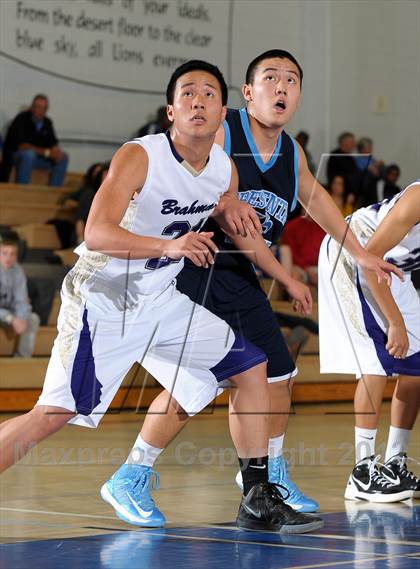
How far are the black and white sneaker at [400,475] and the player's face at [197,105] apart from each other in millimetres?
1626

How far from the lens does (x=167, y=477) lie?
4996 millimetres

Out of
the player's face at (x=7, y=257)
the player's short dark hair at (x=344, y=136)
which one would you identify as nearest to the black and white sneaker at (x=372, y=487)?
the player's face at (x=7, y=257)

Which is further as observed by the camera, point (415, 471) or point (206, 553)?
point (415, 471)

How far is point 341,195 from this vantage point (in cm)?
991

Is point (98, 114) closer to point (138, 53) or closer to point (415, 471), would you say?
point (138, 53)

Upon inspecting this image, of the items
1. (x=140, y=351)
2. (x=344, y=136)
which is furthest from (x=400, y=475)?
(x=344, y=136)

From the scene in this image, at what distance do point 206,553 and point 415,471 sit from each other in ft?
6.64

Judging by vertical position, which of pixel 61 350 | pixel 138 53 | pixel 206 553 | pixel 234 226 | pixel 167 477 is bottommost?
→ pixel 167 477

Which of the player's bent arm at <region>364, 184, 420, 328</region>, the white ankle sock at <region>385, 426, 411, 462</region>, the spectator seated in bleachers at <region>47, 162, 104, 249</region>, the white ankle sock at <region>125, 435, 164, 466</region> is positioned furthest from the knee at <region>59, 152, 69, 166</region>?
the white ankle sock at <region>125, 435, 164, 466</region>

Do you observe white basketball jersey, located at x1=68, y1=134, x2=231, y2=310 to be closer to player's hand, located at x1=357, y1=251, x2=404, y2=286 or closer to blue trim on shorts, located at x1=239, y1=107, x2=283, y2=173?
blue trim on shorts, located at x1=239, y1=107, x2=283, y2=173

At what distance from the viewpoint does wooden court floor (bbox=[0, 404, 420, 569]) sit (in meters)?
3.11

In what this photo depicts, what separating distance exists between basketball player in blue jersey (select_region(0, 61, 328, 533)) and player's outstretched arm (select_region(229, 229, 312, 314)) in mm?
196

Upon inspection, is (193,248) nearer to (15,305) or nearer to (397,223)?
(397,223)

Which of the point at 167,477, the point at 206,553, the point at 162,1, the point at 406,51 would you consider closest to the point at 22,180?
the point at 162,1
